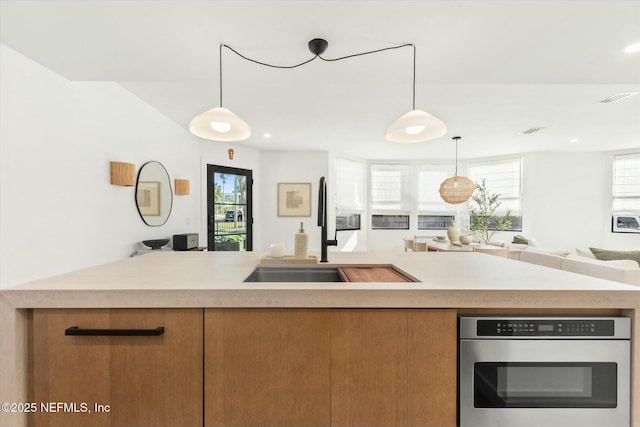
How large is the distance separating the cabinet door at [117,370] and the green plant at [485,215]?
6.10m

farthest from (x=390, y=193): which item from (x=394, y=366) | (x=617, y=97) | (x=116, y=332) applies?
(x=116, y=332)

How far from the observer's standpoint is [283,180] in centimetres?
566

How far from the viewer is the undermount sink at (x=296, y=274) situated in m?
1.54

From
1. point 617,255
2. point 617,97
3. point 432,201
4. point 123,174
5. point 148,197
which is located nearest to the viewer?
point 123,174

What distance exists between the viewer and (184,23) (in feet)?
5.24

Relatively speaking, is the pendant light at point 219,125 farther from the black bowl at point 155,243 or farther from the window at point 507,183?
the window at point 507,183

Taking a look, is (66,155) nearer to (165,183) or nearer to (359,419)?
(165,183)

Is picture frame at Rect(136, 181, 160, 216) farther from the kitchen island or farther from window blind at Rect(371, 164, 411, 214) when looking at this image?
window blind at Rect(371, 164, 411, 214)

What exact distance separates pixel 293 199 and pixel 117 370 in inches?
188

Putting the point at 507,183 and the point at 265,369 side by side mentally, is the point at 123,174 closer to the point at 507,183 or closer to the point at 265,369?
the point at 265,369

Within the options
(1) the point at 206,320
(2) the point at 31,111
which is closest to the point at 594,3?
(1) the point at 206,320

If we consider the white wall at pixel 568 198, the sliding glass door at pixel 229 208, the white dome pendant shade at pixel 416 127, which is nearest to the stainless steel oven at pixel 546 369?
the white dome pendant shade at pixel 416 127

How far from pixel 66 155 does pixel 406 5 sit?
2575mm

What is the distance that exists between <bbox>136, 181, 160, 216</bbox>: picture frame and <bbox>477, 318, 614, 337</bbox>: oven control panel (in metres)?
3.34
